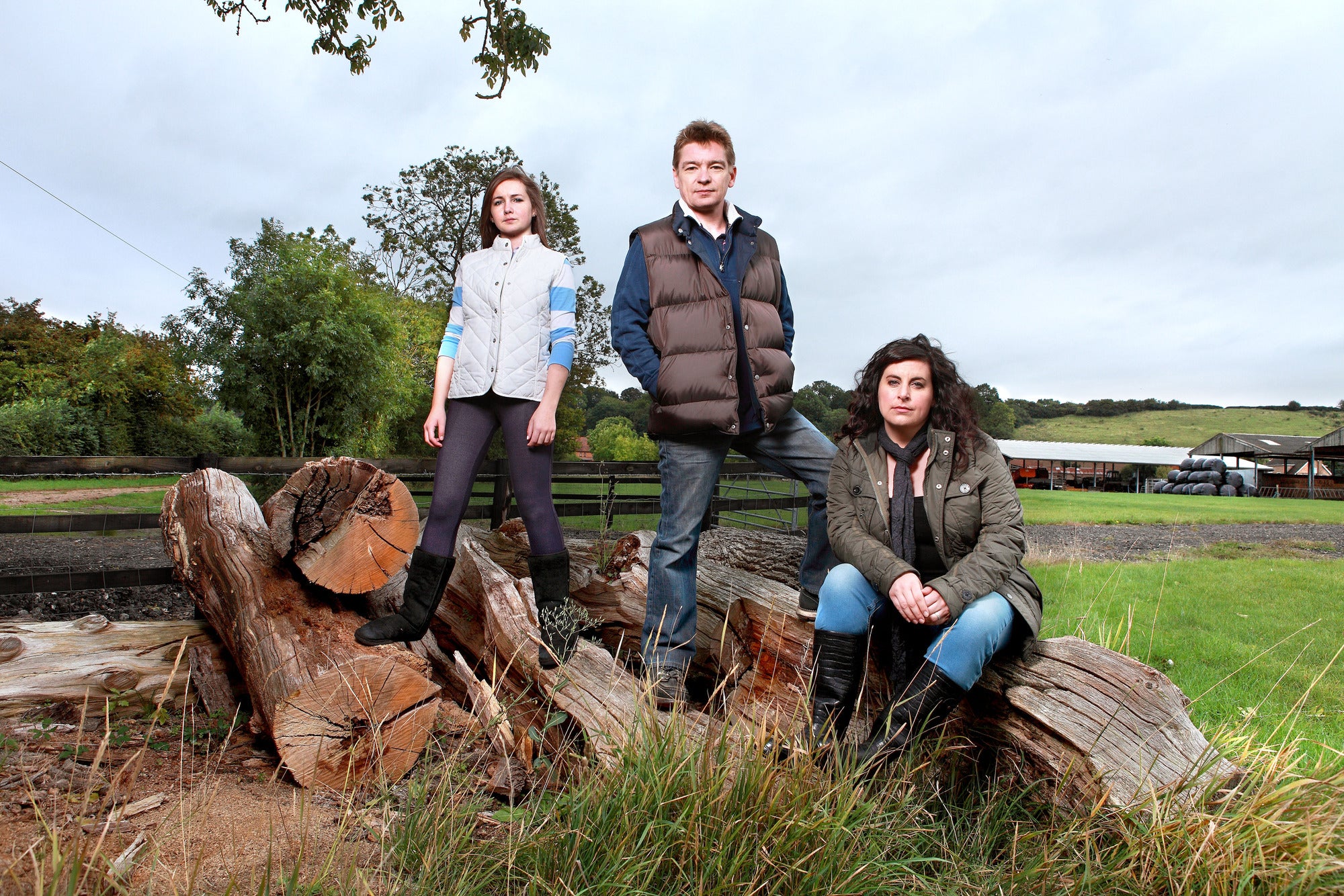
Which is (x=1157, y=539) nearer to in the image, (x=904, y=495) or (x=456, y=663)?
(x=904, y=495)

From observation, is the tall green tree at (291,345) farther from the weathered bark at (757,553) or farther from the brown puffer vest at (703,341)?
the brown puffer vest at (703,341)

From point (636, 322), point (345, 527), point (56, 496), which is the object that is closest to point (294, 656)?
point (345, 527)

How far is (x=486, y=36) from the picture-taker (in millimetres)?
5879

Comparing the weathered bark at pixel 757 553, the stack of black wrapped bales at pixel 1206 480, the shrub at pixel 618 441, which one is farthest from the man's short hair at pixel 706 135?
the stack of black wrapped bales at pixel 1206 480

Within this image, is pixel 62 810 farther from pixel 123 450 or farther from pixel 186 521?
pixel 123 450

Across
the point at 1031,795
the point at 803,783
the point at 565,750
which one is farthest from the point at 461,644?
the point at 1031,795

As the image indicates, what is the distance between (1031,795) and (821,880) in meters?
1.00

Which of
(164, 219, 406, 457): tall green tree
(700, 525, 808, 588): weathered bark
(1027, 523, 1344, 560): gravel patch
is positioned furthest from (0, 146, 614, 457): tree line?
(1027, 523, 1344, 560): gravel patch

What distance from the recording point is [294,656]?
2939 millimetres

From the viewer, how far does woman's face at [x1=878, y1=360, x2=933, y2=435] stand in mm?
2553

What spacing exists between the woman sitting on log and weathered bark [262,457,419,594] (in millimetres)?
1922

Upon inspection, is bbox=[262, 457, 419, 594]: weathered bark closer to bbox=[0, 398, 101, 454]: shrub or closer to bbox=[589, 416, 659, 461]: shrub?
bbox=[0, 398, 101, 454]: shrub

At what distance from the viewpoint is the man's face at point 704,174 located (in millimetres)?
2814

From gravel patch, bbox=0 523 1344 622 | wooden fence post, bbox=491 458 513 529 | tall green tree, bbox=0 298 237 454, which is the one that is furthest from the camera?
tall green tree, bbox=0 298 237 454
